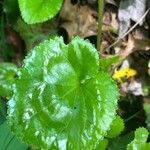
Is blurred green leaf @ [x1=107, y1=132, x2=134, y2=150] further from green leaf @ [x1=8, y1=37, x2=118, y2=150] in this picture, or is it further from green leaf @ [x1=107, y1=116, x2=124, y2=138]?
green leaf @ [x1=8, y1=37, x2=118, y2=150]

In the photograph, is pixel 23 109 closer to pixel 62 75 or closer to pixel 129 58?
pixel 62 75

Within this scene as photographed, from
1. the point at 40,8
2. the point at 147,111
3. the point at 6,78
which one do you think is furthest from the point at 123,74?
the point at 40,8

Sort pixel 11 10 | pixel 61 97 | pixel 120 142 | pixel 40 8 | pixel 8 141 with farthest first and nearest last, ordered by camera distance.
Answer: pixel 11 10 → pixel 120 142 → pixel 8 141 → pixel 40 8 → pixel 61 97

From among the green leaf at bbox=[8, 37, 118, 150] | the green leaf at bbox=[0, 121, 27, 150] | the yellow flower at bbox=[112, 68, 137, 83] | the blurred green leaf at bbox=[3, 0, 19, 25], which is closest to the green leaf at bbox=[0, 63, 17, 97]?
the green leaf at bbox=[0, 121, 27, 150]

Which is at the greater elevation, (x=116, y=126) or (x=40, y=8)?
(x=40, y=8)

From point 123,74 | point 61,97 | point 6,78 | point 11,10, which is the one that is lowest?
point 123,74

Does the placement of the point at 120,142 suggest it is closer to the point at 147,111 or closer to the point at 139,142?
the point at 147,111
